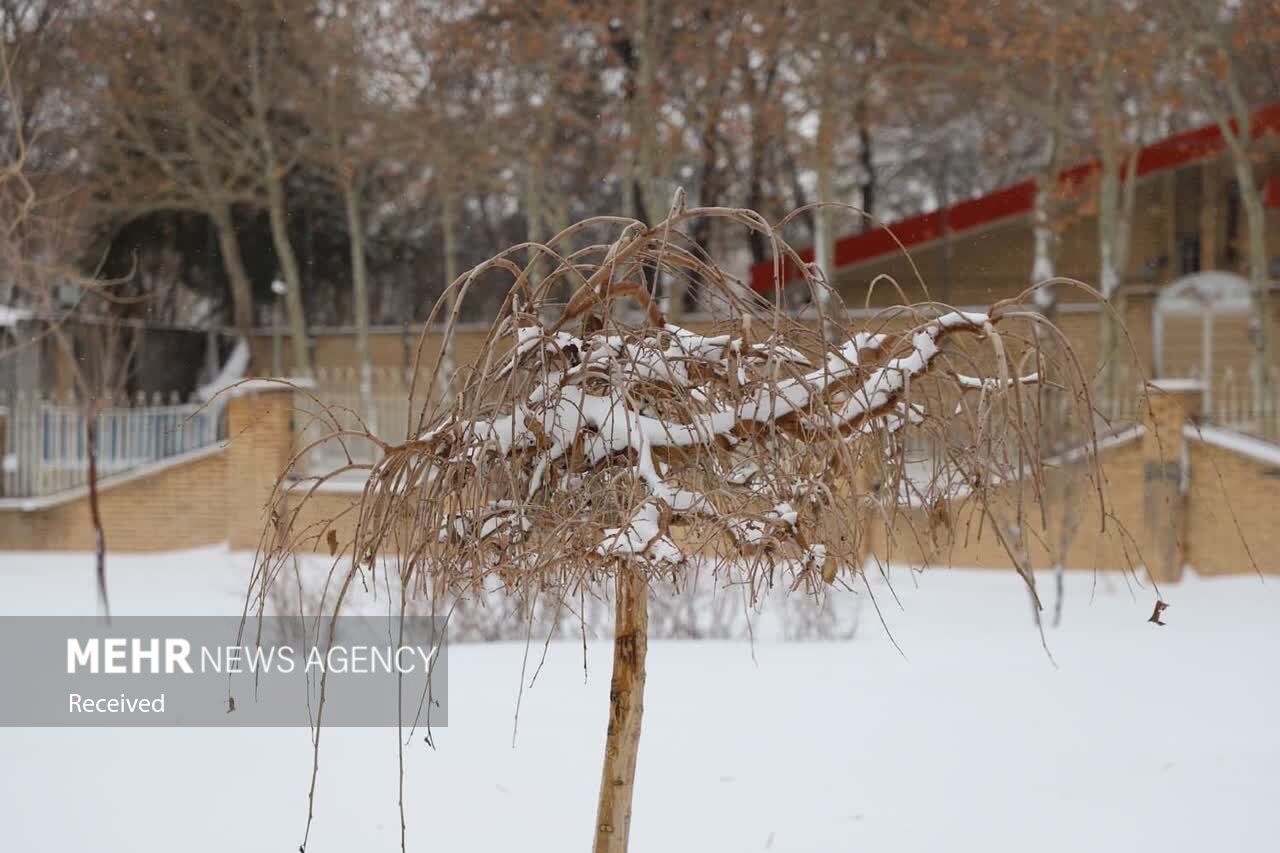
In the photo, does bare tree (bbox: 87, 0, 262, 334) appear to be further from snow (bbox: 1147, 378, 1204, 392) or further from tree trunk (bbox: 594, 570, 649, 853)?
tree trunk (bbox: 594, 570, 649, 853)

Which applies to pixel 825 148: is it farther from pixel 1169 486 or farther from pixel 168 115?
pixel 168 115

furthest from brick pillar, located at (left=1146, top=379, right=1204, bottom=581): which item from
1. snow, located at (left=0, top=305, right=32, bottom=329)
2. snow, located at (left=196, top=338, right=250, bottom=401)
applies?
snow, located at (left=196, top=338, right=250, bottom=401)

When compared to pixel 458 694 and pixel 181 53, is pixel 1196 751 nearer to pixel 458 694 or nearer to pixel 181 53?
pixel 458 694

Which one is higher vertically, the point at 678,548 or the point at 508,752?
the point at 678,548

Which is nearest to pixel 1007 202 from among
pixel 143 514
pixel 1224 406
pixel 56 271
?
pixel 1224 406

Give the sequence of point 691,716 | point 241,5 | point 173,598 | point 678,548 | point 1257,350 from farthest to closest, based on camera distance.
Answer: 1. point 241,5
2. point 1257,350
3. point 173,598
4. point 691,716
5. point 678,548

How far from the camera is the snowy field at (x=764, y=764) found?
448 centimetres

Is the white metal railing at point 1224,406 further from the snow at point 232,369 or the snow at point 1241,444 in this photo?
the snow at point 232,369

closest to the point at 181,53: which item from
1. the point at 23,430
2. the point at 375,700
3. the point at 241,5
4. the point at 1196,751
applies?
the point at 241,5

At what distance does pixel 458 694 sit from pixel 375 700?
41 cm

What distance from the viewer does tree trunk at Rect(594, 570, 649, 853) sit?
3.13 m

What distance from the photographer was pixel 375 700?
19.1 ft

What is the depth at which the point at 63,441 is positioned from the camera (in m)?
12.3

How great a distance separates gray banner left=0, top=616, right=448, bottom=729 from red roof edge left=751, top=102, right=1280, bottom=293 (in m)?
7.29
